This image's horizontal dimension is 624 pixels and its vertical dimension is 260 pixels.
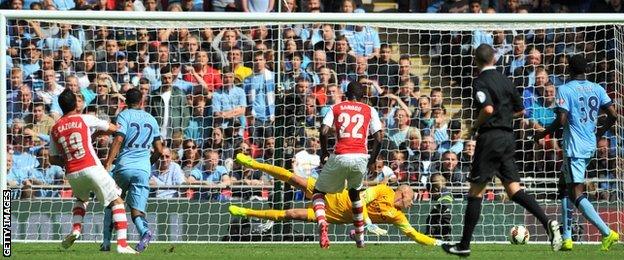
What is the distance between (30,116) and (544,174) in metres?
6.58

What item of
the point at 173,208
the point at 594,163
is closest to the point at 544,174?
the point at 594,163

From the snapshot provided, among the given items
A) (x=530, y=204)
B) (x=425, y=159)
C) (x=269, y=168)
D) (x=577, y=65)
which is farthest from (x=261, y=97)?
(x=530, y=204)

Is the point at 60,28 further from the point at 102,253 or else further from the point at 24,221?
the point at 102,253

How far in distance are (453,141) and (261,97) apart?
2.53 meters

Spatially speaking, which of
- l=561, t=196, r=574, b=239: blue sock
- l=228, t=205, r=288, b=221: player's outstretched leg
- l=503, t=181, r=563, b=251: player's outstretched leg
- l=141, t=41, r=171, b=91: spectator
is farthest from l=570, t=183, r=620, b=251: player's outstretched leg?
l=141, t=41, r=171, b=91: spectator

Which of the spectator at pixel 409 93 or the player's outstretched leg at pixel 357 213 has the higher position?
the spectator at pixel 409 93

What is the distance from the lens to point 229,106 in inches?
728

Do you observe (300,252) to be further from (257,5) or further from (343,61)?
(257,5)

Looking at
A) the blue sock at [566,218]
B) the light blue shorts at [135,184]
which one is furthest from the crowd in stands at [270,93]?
the light blue shorts at [135,184]

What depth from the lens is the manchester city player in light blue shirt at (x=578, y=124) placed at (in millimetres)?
14867

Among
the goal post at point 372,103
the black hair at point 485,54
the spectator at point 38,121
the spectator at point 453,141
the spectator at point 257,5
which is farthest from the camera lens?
the spectator at point 257,5

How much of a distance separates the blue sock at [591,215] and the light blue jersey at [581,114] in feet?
1.60

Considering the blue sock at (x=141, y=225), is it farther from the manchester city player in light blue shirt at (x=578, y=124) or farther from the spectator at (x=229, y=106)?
the manchester city player in light blue shirt at (x=578, y=124)

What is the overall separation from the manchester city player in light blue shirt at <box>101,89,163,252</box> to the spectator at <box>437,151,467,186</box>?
14.5 feet
